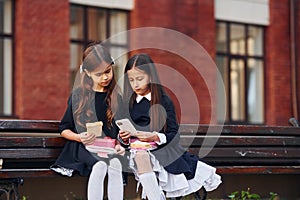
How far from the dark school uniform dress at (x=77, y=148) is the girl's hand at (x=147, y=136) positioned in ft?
0.78

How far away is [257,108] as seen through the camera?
1791cm

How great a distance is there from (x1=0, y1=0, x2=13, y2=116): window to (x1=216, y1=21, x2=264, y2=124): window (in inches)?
192

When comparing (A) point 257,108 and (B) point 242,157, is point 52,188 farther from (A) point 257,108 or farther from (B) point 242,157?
(A) point 257,108

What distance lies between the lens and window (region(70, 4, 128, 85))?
1483 cm

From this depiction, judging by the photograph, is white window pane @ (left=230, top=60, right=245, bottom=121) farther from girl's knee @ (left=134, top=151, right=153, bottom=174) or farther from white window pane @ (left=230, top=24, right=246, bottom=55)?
girl's knee @ (left=134, top=151, right=153, bottom=174)

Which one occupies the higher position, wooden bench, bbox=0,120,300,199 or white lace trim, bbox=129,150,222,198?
wooden bench, bbox=0,120,300,199

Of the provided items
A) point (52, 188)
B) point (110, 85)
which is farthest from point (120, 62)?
point (110, 85)

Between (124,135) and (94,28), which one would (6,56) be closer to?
(94,28)

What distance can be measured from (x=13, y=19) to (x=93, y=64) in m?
7.63

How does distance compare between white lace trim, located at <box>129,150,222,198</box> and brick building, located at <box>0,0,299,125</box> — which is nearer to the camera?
white lace trim, located at <box>129,150,222,198</box>

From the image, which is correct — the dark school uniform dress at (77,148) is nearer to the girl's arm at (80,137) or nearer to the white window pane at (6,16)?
the girl's arm at (80,137)

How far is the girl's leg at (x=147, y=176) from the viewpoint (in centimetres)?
662

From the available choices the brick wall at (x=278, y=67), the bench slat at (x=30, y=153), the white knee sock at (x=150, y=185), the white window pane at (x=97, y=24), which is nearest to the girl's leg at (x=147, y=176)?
the white knee sock at (x=150, y=185)

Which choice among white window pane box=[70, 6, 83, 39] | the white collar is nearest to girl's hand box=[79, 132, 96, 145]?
the white collar
